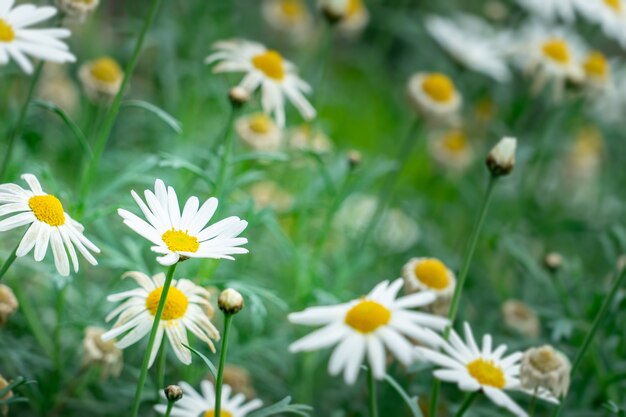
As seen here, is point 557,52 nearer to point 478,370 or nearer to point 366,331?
point 478,370

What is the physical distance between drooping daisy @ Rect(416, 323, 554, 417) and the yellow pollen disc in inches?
43.5

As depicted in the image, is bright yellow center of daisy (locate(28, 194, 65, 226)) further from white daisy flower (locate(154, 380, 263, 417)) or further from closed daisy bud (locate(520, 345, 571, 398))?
closed daisy bud (locate(520, 345, 571, 398))

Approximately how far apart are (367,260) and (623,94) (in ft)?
4.35

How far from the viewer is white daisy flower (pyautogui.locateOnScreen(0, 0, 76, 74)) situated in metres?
1.05

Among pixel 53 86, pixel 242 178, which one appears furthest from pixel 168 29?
pixel 242 178

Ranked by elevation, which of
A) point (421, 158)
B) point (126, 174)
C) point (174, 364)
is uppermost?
point (126, 174)

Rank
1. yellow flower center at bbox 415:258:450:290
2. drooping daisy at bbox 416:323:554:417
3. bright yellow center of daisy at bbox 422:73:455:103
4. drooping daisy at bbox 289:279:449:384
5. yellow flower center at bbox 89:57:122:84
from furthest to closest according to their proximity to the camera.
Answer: bright yellow center of daisy at bbox 422:73:455:103 < yellow flower center at bbox 89:57:122:84 < yellow flower center at bbox 415:258:450:290 < drooping daisy at bbox 416:323:554:417 < drooping daisy at bbox 289:279:449:384

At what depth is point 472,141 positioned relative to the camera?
2.37 metres

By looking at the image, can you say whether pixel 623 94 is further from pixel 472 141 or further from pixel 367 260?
pixel 367 260

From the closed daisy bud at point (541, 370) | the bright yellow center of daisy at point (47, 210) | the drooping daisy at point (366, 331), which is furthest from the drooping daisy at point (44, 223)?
the closed daisy bud at point (541, 370)

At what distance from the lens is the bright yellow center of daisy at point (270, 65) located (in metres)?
1.42

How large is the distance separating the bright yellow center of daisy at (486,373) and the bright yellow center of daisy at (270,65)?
68 cm

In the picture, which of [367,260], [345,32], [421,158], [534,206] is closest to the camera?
[367,260]

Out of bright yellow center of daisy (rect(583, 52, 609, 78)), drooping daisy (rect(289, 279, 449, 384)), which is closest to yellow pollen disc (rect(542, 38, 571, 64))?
bright yellow center of daisy (rect(583, 52, 609, 78))
